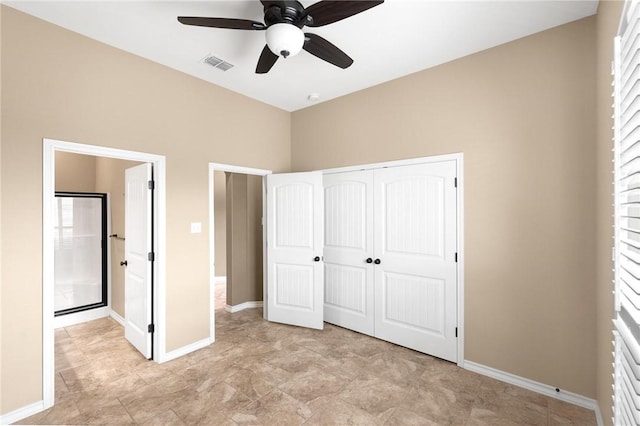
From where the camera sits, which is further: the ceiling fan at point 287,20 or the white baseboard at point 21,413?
the white baseboard at point 21,413

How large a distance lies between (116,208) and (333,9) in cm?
383

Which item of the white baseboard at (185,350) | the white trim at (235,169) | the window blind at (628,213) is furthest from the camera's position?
the white trim at (235,169)

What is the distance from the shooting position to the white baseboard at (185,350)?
2953mm

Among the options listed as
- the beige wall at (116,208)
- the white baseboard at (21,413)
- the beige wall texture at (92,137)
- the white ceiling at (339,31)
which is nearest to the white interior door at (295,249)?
the beige wall texture at (92,137)

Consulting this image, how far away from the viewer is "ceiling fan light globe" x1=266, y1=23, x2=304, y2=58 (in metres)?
1.87

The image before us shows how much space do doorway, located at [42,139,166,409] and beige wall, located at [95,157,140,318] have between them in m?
1.13

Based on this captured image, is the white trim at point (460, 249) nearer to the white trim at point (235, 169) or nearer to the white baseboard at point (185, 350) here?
the white trim at point (235, 169)

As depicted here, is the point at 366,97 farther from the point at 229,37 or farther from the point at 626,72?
the point at 626,72

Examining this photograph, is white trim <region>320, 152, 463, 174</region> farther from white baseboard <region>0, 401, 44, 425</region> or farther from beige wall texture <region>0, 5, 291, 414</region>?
white baseboard <region>0, 401, 44, 425</region>

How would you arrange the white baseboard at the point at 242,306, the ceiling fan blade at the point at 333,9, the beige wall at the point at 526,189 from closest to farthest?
the ceiling fan blade at the point at 333,9, the beige wall at the point at 526,189, the white baseboard at the point at 242,306

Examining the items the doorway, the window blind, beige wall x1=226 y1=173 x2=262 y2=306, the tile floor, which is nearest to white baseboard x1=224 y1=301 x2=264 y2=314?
beige wall x1=226 y1=173 x2=262 y2=306

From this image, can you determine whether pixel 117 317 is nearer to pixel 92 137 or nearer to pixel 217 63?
pixel 92 137

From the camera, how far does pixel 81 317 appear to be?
390cm

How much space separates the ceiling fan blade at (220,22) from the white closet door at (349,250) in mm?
2023
